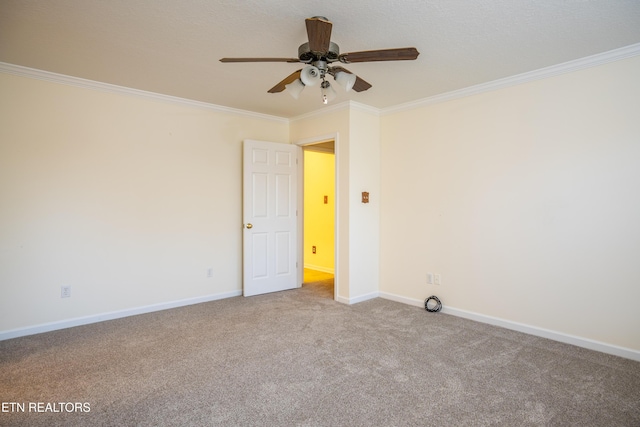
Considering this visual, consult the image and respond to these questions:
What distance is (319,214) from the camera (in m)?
6.63

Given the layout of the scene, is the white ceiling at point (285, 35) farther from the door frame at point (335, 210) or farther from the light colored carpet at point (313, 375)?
the light colored carpet at point (313, 375)

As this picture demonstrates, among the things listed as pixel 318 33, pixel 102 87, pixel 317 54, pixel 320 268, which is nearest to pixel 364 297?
pixel 320 268

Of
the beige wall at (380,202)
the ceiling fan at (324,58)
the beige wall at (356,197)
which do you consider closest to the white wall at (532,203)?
the beige wall at (380,202)

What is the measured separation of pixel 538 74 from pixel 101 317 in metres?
5.01

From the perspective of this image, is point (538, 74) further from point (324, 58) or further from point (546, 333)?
point (546, 333)

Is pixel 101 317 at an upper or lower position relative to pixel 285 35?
lower

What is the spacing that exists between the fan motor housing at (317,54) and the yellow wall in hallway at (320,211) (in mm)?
3836

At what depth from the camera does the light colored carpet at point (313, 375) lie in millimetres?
2113

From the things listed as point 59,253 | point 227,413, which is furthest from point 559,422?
point 59,253

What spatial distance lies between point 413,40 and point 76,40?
2.60 meters

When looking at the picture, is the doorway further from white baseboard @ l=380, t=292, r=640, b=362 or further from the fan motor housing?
the fan motor housing

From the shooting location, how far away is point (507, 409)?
7.13 feet

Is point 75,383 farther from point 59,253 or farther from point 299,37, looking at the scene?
point 299,37

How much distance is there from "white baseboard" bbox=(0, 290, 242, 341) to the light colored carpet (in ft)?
0.37
